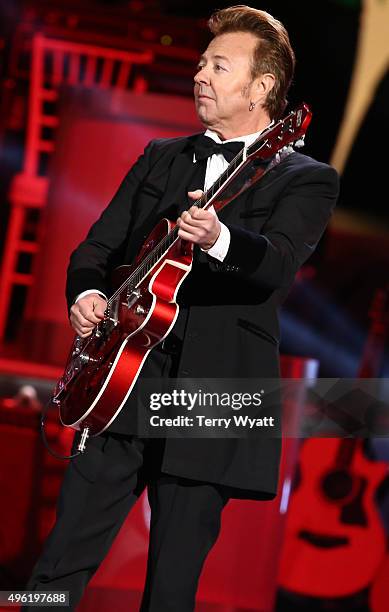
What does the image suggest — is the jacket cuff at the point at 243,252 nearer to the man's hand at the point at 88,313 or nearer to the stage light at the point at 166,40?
the man's hand at the point at 88,313

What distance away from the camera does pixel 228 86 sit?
239cm

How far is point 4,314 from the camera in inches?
205

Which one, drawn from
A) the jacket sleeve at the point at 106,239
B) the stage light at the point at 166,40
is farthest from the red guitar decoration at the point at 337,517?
the jacket sleeve at the point at 106,239

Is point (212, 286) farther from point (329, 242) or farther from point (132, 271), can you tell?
point (329, 242)

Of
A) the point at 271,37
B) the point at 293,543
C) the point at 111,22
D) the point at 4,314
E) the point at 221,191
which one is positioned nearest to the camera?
the point at 221,191

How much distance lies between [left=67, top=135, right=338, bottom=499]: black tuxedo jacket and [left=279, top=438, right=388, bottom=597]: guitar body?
215cm

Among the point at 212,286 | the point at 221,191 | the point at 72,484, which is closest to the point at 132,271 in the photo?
the point at 212,286

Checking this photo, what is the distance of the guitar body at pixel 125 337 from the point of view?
2.16 meters

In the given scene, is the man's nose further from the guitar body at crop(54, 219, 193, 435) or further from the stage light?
the stage light

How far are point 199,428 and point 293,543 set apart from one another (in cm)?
224

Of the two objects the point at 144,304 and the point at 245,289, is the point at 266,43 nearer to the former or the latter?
the point at 245,289

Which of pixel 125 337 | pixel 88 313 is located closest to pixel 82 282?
pixel 88 313

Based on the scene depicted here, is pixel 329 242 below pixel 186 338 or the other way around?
below

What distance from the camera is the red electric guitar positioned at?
6.91 ft
